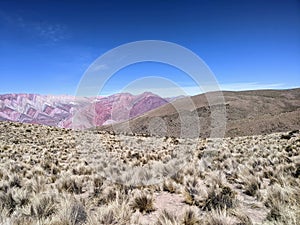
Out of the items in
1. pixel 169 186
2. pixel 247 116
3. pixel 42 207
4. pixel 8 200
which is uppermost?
pixel 42 207

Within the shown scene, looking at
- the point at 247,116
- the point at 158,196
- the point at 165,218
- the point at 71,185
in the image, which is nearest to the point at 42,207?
the point at 71,185

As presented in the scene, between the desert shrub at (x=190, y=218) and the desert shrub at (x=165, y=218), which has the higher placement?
the desert shrub at (x=165, y=218)

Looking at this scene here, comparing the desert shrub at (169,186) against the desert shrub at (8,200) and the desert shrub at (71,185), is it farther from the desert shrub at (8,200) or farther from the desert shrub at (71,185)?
the desert shrub at (8,200)

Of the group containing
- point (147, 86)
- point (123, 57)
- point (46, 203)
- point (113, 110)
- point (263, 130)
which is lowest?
point (263, 130)

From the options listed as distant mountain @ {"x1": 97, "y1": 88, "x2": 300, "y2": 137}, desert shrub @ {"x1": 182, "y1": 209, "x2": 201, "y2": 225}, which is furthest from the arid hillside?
distant mountain @ {"x1": 97, "y1": 88, "x2": 300, "y2": 137}

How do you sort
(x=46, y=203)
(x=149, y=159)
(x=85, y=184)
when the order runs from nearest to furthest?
(x=46, y=203) → (x=85, y=184) → (x=149, y=159)

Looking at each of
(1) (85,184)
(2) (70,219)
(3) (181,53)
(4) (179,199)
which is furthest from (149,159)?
(2) (70,219)

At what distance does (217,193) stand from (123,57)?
492 inches

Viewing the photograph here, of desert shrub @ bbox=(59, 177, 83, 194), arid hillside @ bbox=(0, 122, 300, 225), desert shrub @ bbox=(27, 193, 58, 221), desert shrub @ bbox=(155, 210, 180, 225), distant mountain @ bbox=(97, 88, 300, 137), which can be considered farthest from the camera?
distant mountain @ bbox=(97, 88, 300, 137)

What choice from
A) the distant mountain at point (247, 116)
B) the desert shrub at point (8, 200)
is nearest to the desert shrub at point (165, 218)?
the desert shrub at point (8, 200)

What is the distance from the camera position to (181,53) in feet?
56.6

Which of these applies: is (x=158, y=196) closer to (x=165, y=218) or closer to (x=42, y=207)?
(x=165, y=218)

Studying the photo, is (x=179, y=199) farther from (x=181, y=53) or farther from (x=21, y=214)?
(x=181, y=53)

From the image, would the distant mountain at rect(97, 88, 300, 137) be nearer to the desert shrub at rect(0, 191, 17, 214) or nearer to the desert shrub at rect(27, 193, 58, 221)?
the desert shrub at rect(0, 191, 17, 214)
